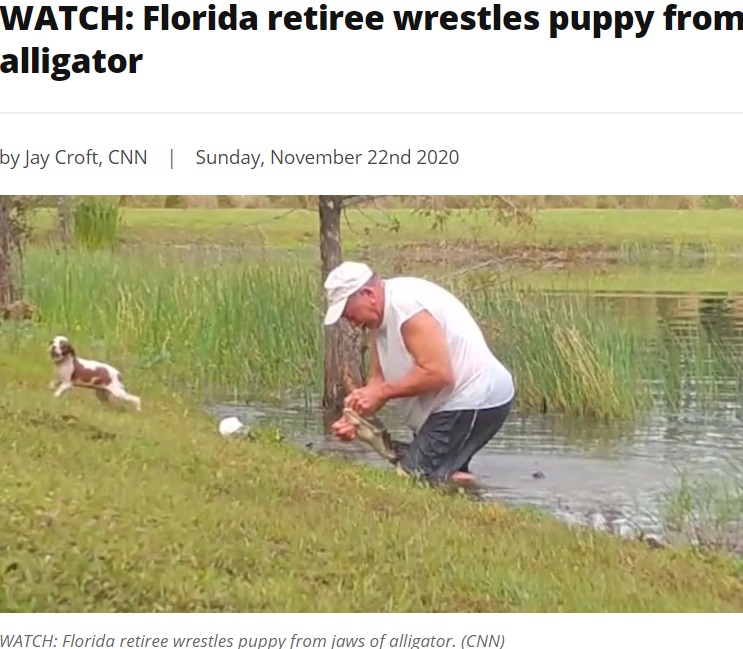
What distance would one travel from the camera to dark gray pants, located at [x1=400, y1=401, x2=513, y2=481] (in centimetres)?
466

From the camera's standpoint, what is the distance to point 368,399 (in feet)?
14.9

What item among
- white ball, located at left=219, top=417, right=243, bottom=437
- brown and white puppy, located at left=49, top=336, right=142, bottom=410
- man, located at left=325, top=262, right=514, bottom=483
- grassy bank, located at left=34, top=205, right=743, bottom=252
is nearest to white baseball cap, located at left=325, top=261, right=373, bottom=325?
man, located at left=325, top=262, right=514, bottom=483

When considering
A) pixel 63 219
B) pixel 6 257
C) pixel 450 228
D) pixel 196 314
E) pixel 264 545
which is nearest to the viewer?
pixel 264 545

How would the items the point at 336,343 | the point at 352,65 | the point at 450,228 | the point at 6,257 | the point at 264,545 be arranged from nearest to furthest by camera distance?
the point at 264,545, the point at 352,65, the point at 450,228, the point at 336,343, the point at 6,257

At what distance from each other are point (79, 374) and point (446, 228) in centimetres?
136

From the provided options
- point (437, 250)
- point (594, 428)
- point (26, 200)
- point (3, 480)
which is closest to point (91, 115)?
point (26, 200)

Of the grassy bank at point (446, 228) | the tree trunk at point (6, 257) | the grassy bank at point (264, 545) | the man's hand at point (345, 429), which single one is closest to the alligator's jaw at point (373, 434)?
the man's hand at point (345, 429)

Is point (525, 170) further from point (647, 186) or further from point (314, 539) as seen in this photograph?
point (314, 539)

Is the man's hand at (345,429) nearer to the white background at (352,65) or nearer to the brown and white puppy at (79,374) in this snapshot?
the brown and white puppy at (79,374)

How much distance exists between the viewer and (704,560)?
14.4 feet

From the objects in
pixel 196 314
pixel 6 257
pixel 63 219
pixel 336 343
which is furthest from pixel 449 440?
pixel 6 257

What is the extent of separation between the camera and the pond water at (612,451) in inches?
189

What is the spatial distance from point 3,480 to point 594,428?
223cm

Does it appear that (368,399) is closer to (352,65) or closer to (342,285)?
(342,285)
